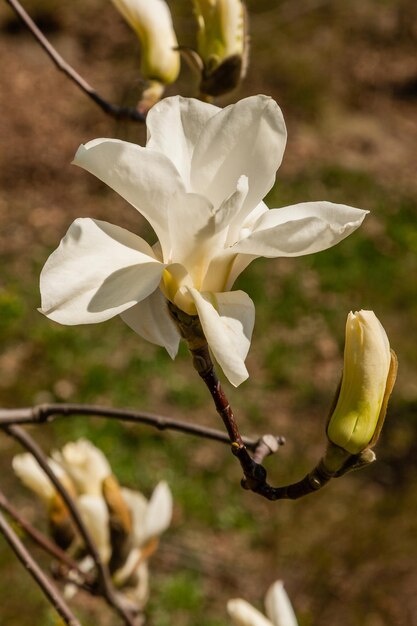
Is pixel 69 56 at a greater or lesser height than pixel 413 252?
greater

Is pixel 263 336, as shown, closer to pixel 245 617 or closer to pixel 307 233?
pixel 245 617

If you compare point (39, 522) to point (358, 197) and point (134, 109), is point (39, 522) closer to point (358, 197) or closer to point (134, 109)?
point (134, 109)

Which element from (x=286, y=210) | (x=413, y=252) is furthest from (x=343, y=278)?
(x=286, y=210)

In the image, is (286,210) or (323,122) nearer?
(286,210)

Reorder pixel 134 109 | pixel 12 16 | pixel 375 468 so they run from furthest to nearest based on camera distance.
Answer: pixel 12 16, pixel 375 468, pixel 134 109

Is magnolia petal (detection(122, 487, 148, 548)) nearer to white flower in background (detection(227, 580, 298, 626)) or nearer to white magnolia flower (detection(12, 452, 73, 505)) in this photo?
white magnolia flower (detection(12, 452, 73, 505))

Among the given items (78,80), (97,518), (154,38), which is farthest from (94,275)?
(97,518)

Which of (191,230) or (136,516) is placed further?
(136,516)
